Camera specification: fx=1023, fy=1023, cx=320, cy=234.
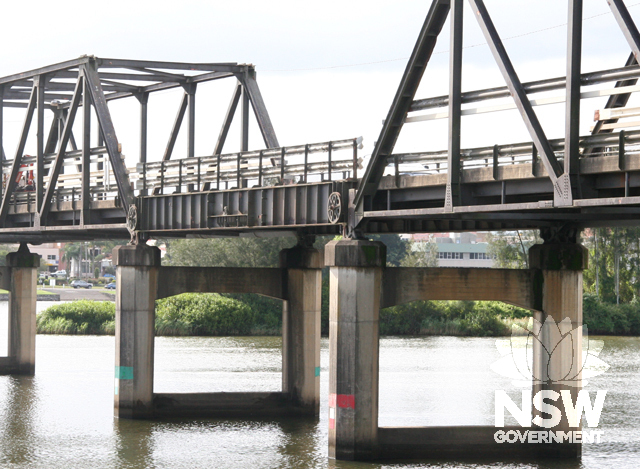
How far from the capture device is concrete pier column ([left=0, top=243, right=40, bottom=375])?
5197 cm

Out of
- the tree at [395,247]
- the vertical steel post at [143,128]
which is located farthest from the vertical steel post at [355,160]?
the tree at [395,247]

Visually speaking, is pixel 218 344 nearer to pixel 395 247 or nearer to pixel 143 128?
pixel 143 128

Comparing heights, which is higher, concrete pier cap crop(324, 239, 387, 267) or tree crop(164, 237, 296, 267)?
tree crop(164, 237, 296, 267)

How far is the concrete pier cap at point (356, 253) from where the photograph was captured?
29422 millimetres

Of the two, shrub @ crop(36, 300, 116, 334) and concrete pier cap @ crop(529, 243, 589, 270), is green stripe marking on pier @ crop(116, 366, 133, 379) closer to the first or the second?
concrete pier cap @ crop(529, 243, 589, 270)

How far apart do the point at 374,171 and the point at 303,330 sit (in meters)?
11.6

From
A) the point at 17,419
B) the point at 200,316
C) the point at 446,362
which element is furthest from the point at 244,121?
the point at 200,316

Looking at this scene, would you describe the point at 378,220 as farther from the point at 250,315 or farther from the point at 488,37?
the point at 250,315

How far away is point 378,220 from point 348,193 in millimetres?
1212

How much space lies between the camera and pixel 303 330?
39000mm

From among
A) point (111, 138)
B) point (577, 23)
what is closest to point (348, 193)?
point (577, 23)

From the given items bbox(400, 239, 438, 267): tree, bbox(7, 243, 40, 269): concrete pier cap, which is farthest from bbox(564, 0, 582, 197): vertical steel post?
bbox(400, 239, 438, 267): tree

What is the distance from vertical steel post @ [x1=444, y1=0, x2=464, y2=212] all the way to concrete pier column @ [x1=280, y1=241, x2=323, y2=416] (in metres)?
13.6

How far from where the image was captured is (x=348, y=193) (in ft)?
99.3
